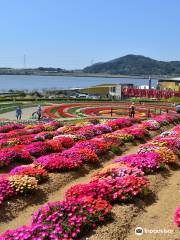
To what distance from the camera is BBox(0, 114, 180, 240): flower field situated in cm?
954

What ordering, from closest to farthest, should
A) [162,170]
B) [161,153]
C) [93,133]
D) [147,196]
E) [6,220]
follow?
1. [6,220]
2. [147,196]
3. [162,170]
4. [161,153]
5. [93,133]

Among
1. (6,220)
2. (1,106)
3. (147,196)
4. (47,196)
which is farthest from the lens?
(1,106)

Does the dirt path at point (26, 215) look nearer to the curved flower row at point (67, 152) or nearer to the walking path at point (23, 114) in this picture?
the curved flower row at point (67, 152)

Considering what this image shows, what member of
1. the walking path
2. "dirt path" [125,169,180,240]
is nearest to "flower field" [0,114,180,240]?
"dirt path" [125,169,180,240]

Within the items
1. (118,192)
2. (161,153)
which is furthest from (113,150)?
(118,192)

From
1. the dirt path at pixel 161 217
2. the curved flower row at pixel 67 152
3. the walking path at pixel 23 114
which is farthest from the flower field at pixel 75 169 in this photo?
the walking path at pixel 23 114

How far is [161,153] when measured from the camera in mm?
16906

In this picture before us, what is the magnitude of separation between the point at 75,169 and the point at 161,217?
5.83 metres

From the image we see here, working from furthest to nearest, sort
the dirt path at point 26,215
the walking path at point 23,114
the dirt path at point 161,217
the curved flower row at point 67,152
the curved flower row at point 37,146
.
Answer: the walking path at point 23,114 < the curved flower row at point 37,146 < the curved flower row at point 67,152 < the dirt path at point 26,215 < the dirt path at point 161,217

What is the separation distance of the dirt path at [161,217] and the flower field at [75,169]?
2.12ft

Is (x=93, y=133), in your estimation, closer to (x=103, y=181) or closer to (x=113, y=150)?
(x=113, y=150)

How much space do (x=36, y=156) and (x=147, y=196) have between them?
772 centimetres

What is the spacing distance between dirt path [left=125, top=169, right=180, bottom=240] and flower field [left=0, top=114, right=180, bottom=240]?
0.65 metres

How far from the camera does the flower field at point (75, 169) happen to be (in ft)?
31.3
